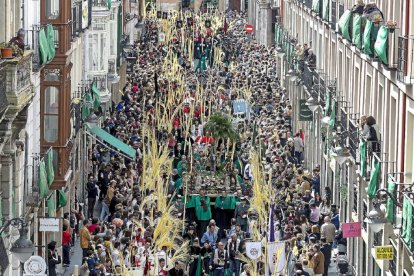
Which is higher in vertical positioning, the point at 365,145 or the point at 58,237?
the point at 365,145

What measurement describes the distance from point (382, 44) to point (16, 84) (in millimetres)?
8656

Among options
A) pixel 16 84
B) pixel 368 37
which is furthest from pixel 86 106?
pixel 16 84

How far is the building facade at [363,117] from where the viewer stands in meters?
38.1

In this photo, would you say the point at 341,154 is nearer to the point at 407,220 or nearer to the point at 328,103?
the point at 328,103

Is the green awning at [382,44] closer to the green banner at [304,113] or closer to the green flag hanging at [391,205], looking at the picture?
the green flag hanging at [391,205]

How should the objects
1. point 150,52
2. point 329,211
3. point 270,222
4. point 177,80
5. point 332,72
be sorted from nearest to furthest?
1. point 270,222
2. point 329,211
3. point 332,72
4. point 177,80
5. point 150,52

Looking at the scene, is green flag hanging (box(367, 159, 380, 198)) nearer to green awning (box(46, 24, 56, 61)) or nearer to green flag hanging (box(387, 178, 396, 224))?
green flag hanging (box(387, 178, 396, 224))

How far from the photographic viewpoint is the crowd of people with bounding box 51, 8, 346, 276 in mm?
43500

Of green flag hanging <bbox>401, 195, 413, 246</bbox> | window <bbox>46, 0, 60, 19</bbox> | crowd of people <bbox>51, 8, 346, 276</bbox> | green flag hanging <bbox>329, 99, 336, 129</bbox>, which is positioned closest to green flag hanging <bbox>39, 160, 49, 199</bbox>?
crowd of people <bbox>51, 8, 346, 276</bbox>

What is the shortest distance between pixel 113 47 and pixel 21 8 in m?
37.6

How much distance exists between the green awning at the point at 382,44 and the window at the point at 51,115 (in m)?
12.6

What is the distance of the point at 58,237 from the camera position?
162 feet

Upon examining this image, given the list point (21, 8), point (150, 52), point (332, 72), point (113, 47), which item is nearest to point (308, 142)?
point (332, 72)

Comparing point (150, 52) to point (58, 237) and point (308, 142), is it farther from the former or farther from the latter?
point (58, 237)
